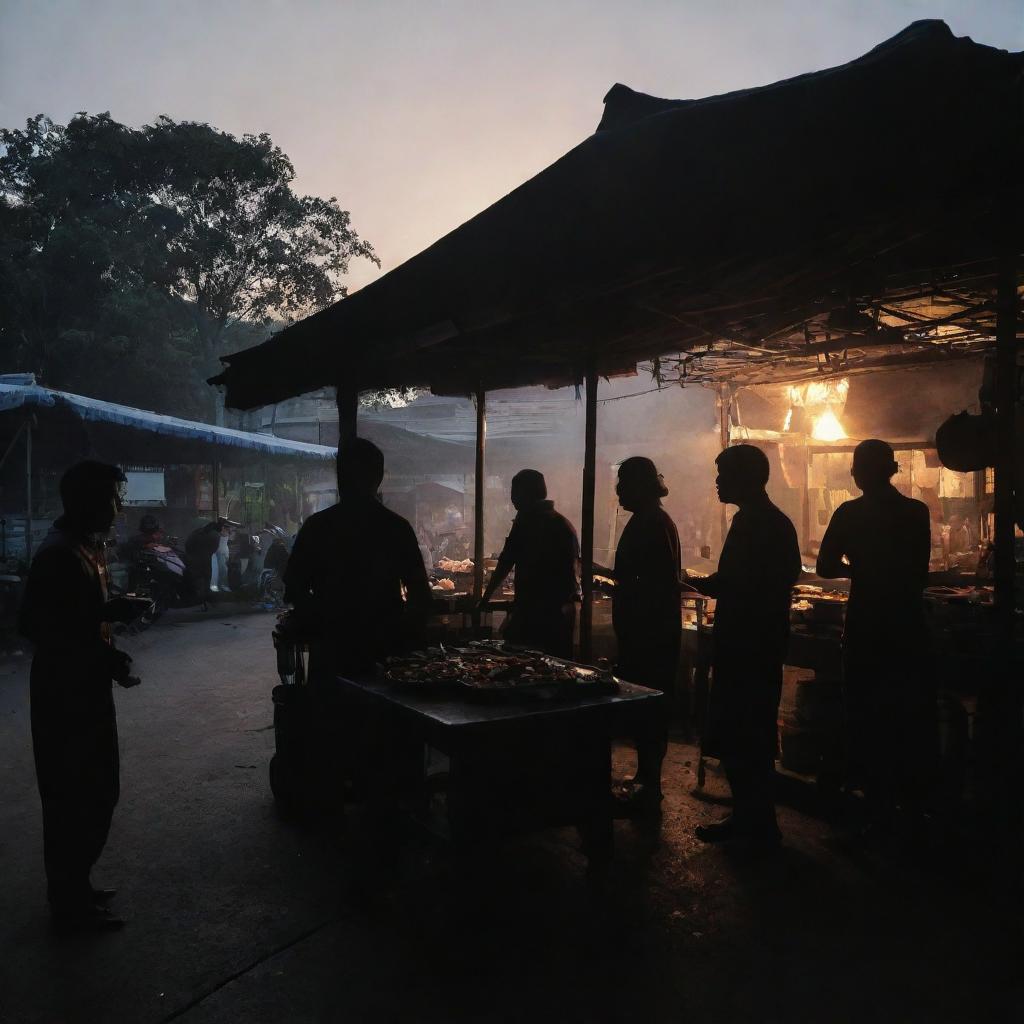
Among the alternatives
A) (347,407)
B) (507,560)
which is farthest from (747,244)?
(347,407)

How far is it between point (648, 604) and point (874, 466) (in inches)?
64.4

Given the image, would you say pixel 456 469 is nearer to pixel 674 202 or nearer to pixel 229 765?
pixel 229 765

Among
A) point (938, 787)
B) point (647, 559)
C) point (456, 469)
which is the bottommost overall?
point (938, 787)

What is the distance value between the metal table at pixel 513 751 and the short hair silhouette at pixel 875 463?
6.59 feet

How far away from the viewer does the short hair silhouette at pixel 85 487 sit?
3.78 meters

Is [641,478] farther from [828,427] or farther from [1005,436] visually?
[828,427]

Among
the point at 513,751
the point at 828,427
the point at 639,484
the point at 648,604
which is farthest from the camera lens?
the point at 828,427

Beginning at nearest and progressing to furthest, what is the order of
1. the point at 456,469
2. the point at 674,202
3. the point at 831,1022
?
the point at 831,1022
the point at 674,202
the point at 456,469

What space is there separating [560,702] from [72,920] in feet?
8.18

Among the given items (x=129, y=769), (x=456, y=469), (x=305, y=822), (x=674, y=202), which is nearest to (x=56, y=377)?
(x=456, y=469)

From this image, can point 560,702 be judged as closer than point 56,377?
Yes

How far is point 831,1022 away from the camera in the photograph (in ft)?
9.89

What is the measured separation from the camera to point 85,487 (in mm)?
3791

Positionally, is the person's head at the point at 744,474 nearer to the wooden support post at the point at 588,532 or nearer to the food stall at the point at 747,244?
the food stall at the point at 747,244
